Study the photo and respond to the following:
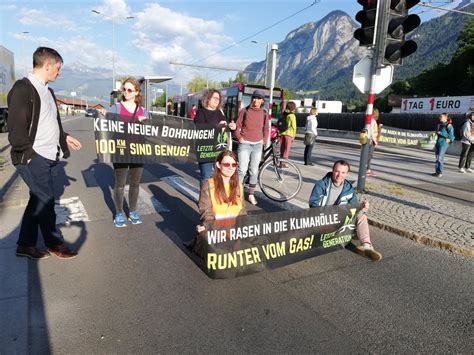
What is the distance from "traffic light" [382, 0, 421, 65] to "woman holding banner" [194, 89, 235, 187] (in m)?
3.18

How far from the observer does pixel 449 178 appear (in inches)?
417

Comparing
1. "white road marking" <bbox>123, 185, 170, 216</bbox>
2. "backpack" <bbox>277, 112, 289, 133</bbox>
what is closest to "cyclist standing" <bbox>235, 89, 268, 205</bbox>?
"white road marking" <bbox>123, 185, 170, 216</bbox>

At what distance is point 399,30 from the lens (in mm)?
6316

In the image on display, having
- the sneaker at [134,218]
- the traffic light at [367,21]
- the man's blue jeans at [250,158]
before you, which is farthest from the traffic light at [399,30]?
the sneaker at [134,218]

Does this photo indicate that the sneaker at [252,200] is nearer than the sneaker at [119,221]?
No

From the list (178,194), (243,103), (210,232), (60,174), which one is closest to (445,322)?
(210,232)

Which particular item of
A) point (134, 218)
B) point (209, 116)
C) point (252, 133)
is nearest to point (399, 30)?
point (252, 133)

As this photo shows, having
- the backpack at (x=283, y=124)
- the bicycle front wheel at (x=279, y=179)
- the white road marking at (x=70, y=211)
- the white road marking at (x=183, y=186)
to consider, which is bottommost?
the white road marking at (x=70, y=211)

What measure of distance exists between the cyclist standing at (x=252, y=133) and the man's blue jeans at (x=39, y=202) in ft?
9.77

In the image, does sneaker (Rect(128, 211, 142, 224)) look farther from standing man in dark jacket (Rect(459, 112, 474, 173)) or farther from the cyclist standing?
standing man in dark jacket (Rect(459, 112, 474, 173))

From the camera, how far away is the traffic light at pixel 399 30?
6227 mm

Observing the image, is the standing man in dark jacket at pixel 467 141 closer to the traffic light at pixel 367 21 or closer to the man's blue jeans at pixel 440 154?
the man's blue jeans at pixel 440 154

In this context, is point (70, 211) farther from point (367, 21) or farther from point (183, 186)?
point (367, 21)

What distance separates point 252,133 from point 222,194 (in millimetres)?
2352
